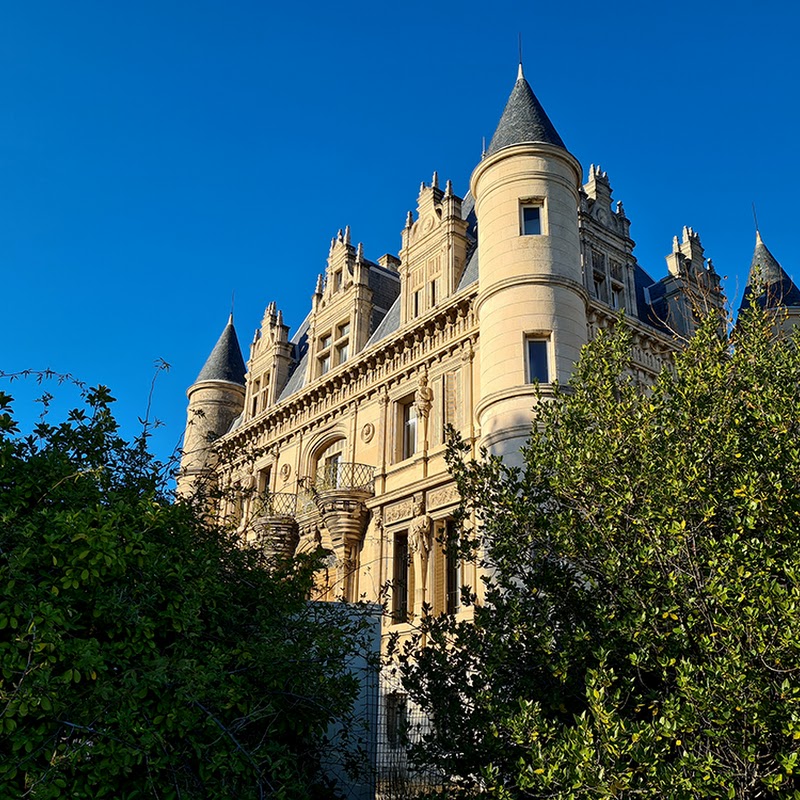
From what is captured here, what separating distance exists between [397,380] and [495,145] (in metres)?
6.44

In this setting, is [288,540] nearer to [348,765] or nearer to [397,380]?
[397,380]

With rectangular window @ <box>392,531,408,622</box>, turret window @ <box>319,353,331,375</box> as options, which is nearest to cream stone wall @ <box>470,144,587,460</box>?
rectangular window @ <box>392,531,408,622</box>

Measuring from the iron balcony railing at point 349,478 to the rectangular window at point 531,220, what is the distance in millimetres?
7321

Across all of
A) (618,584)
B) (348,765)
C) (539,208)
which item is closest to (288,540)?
(539,208)

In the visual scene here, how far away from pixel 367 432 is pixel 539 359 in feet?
21.8

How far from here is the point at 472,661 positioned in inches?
327

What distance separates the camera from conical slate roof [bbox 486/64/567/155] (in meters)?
19.7

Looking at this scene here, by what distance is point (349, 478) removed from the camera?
22.2 m

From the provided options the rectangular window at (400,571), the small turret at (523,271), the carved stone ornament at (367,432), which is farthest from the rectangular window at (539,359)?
the carved stone ornament at (367,432)

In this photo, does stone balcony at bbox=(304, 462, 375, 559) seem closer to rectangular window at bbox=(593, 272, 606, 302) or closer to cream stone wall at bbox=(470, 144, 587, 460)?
cream stone wall at bbox=(470, 144, 587, 460)

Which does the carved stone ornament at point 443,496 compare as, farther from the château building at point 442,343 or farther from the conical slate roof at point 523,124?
the conical slate roof at point 523,124

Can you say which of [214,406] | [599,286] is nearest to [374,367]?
[599,286]

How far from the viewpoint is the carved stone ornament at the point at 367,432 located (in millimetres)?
22578

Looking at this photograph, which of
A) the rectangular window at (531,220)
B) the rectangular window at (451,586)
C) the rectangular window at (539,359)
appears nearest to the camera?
the rectangular window at (539,359)
